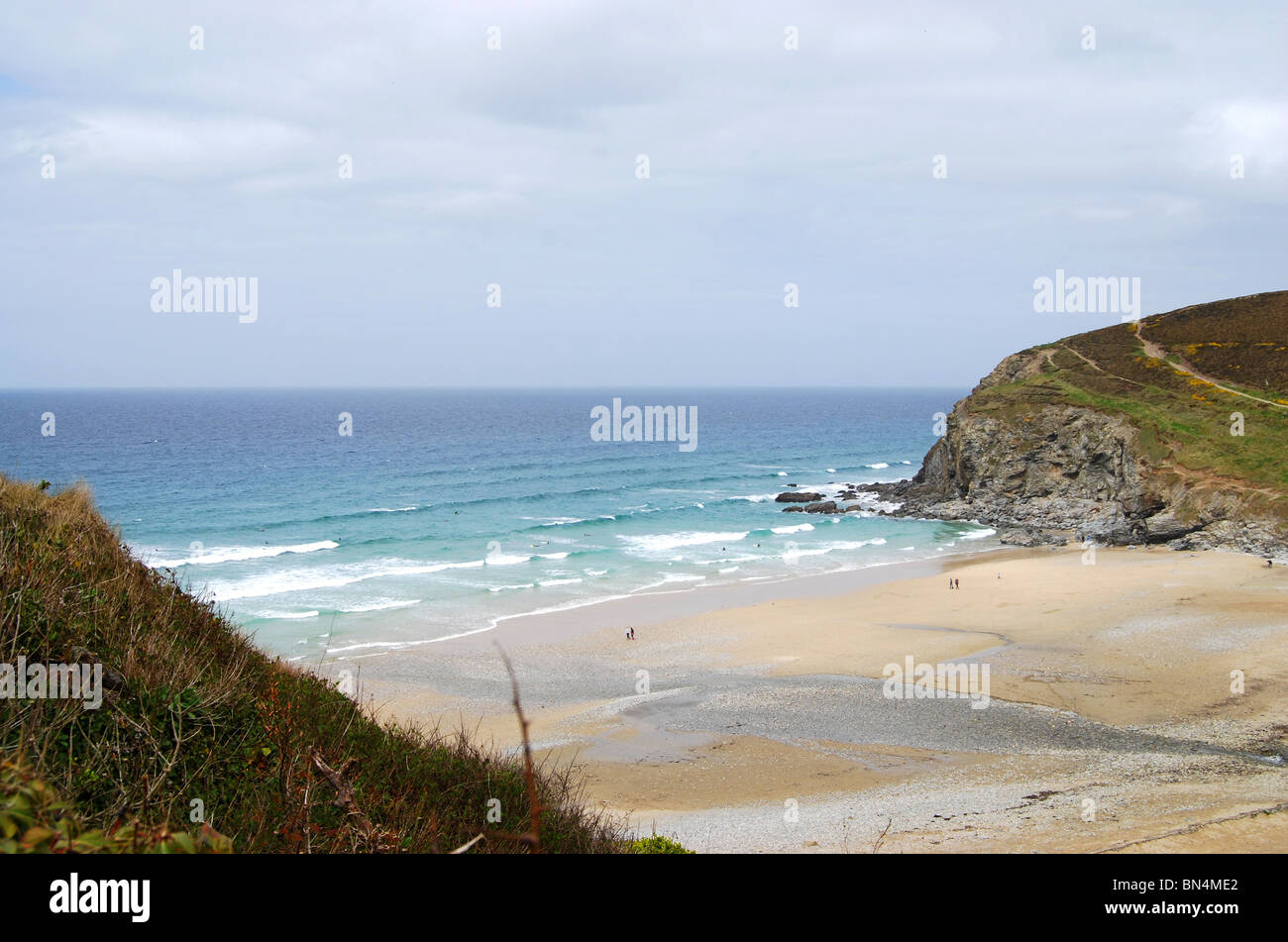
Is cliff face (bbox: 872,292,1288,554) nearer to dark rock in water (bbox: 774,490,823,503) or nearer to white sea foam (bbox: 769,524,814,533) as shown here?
dark rock in water (bbox: 774,490,823,503)

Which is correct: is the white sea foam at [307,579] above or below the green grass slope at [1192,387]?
below

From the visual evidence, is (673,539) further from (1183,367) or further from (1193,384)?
(1183,367)

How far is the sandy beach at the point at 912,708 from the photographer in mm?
16938

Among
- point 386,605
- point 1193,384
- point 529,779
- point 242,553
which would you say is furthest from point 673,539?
point 529,779

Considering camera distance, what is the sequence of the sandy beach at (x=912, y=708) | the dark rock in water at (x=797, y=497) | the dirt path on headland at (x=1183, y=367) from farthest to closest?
the dark rock in water at (x=797, y=497)
the dirt path on headland at (x=1183, y=367)
the sandy beach at (x=912, y=708)

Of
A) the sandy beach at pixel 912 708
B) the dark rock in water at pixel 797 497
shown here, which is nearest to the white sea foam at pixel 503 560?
the sandy beach at pixel 912 708

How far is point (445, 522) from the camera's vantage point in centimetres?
5922

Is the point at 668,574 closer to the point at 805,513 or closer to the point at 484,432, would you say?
the point at 805,513

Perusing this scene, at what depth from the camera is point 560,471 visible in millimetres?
87062

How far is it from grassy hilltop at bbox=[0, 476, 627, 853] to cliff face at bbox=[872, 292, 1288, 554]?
160 feet

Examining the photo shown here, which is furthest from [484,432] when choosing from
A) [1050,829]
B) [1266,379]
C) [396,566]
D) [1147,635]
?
[1050,829]

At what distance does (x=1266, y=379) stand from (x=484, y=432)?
102702 mm

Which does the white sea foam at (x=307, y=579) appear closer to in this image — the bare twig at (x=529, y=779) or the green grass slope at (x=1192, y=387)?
the bare twig at (x=529, y=779)

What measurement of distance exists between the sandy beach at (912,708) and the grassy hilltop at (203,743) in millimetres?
7747
